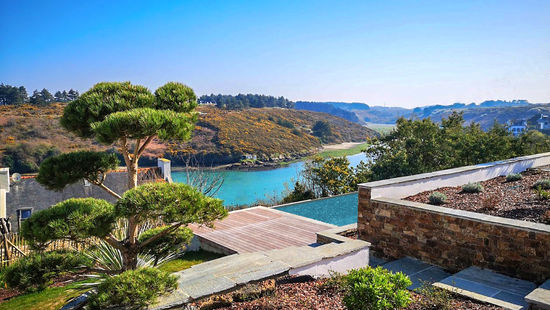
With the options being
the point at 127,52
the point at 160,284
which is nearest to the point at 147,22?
the point at 127,52

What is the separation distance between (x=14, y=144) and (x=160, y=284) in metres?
27.9

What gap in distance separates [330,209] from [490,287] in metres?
6.06

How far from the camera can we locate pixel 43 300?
13.4 feet

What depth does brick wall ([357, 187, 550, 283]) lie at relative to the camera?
362 centimetres

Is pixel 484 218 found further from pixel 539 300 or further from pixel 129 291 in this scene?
pixel 129 291

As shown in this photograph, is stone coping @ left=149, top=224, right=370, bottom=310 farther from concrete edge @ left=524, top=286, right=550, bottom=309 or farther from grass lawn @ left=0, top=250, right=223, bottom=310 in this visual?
concrete edge @ left=524, top=286, right=550, bottom=309

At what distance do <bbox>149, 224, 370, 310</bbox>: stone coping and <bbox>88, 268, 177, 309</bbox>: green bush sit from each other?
10cm

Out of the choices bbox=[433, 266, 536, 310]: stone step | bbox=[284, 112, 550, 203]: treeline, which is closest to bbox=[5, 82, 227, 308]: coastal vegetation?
bbox=[433, 266, 536, 310]: stone step

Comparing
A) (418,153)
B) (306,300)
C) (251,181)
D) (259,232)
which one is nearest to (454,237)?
(306,300)

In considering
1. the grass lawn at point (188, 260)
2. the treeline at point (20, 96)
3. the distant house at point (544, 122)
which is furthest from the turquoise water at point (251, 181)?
the treeline at point (20, 96)

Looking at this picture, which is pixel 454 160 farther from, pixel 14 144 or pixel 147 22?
pixel 14 144

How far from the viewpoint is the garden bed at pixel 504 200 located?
4664 millimetres

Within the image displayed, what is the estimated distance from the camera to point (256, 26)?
47.2 ft

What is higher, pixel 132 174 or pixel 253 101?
pixel 253 101
